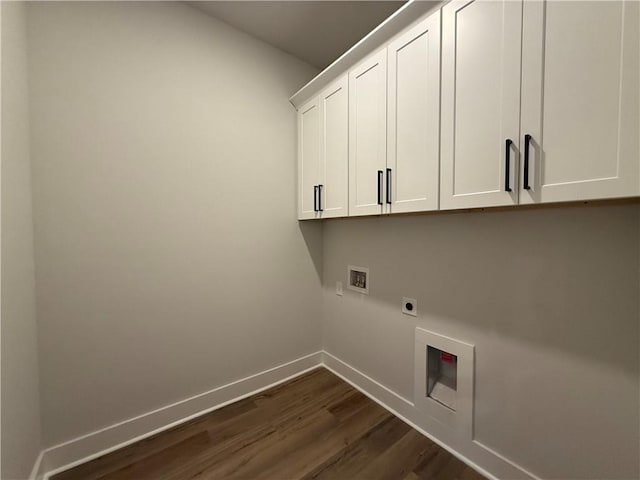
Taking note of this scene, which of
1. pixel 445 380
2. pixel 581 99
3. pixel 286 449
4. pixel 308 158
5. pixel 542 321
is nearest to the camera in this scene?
pixel 581 99

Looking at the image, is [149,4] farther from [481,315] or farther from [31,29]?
[481,315]

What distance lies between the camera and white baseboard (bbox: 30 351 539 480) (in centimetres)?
130

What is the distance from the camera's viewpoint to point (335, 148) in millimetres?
1789

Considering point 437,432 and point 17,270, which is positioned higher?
point 17,270

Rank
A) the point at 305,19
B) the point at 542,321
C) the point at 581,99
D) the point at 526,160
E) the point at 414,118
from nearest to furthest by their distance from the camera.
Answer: the point at 581,99 < the point at 526,160 < the point at 542,321 < the point at 414,118 < the point at 305,19

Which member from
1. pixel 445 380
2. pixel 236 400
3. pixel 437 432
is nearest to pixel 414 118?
pixel 445 380

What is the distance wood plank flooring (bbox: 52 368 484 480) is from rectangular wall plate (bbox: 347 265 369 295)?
0.84 meters

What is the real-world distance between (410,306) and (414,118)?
1.15 metres

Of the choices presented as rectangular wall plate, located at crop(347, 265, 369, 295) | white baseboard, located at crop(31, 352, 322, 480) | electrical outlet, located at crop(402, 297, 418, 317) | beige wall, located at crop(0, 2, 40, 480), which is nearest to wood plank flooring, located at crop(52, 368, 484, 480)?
white baseboard, located at crop(31, 352, 322, 480)

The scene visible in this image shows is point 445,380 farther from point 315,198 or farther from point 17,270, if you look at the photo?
point 17,270

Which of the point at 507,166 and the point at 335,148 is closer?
the point at 507,166

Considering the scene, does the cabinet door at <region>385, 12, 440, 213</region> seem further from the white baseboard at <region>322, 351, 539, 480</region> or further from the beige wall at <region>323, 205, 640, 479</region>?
the white baseboard at <region>322, 351, 539, 480</region>

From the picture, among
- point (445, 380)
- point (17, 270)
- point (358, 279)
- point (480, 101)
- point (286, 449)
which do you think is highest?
point (480, 101)

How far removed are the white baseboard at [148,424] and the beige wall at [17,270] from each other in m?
0.12
